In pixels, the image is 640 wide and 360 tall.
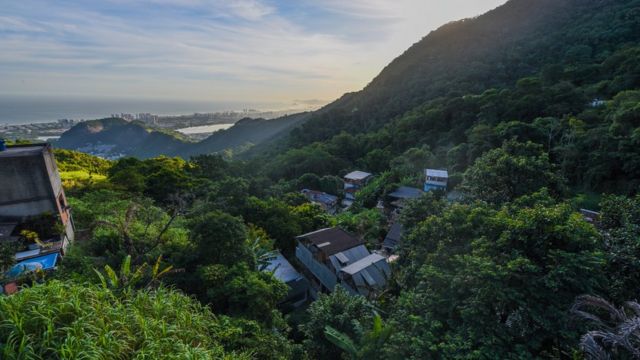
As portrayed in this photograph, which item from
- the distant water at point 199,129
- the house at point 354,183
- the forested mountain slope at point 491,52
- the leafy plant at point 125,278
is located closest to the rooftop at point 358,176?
the house at point 354,183

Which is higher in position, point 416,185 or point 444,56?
point 444,56

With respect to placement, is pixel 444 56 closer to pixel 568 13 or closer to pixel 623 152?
pixel 568 13

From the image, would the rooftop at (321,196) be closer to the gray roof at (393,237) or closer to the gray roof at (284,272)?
the gray roof at (393,237)

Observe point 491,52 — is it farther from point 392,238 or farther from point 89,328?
point 89,328

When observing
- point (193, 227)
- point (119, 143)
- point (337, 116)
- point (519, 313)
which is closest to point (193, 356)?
point (519, 313)

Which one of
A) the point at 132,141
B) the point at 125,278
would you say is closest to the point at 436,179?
the point at 125,278

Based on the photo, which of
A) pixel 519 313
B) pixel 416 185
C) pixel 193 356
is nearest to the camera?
pixel 193 356
